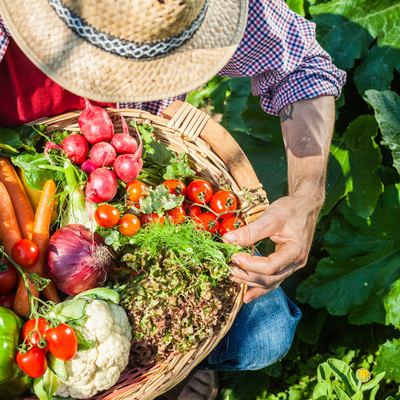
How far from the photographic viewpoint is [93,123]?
1.45 m

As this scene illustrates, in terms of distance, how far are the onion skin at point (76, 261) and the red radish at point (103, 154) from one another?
0.29 m

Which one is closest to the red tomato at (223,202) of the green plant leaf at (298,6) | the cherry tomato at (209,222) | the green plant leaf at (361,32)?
the cherry tomato at (209,222)

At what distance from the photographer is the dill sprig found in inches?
53.3

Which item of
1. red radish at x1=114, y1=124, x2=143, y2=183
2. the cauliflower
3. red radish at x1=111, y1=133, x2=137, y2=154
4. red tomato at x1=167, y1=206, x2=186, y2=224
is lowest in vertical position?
the cauliflower

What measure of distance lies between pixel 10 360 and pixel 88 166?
2.50 ft

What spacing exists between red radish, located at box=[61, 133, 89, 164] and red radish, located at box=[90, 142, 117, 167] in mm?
42

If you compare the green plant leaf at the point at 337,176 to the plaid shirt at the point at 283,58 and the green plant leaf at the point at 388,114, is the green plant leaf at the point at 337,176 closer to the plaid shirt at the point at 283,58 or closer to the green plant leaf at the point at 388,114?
the green plant leaf at the point at 388,114

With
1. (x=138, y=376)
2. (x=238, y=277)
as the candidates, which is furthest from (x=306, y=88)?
(x=138, y=376)

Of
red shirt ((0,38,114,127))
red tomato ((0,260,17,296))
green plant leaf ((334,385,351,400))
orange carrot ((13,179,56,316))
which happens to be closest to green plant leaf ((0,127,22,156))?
red shirt ((0,38,114,127))

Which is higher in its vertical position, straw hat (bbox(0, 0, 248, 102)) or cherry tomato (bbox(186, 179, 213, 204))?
straw hat (bbox(0, 0, 248, 102))

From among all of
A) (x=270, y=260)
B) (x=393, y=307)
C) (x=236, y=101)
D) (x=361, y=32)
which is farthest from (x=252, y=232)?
(x=361, y=32)

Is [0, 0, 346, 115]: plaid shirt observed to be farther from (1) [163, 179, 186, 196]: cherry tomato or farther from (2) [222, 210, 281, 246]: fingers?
(2) [222, 210, 281, 246]: fingers

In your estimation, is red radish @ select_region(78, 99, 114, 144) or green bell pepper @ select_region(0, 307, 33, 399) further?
red radish @ select_region(78, 99, 114, 144)

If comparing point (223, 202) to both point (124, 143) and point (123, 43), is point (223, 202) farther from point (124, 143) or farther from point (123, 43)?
point (123, 43)
